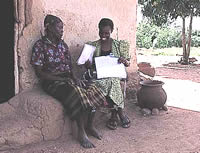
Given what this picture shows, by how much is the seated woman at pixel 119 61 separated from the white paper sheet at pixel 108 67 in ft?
0.19

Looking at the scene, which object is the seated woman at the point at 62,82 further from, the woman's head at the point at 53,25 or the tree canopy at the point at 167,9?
the tree canopy at the point at 167,9

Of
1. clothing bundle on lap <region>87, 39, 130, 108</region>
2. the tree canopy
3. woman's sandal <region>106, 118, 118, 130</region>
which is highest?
the tree canopy

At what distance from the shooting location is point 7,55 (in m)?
4.09

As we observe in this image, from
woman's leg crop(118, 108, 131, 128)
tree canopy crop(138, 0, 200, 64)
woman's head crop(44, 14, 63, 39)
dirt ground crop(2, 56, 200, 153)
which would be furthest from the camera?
tree canopy crop(138, 0, 200, 64)

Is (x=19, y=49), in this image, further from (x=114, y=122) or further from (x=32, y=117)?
(x=114, y=122)

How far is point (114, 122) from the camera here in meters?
4.11

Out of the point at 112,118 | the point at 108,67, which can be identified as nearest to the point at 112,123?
the point at 112,118

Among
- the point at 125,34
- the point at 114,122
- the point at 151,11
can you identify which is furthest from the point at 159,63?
the point at 114,122

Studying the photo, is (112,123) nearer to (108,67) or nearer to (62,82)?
(108,67)

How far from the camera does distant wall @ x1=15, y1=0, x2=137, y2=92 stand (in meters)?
3.82

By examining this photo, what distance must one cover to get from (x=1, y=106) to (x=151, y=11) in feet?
26.8

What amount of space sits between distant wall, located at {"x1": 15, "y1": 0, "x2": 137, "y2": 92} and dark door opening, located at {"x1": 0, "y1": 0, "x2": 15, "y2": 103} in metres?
0.20

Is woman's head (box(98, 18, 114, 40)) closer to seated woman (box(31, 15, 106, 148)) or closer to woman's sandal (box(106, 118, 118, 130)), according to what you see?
seated woman (box(31, 15, 106, 148))

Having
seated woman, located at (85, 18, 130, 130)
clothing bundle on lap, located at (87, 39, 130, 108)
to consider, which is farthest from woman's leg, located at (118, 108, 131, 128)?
clothing bundle on lap, located at (87, 39, 130, 108)
